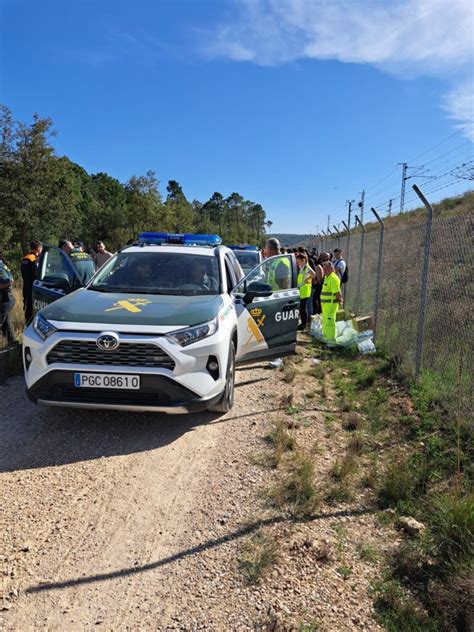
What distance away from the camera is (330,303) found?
8375 millimetres

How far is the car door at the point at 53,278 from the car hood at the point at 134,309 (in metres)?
1.10

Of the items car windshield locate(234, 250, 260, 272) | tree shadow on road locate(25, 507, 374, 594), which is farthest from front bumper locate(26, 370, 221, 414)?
car windshield locate(234, 250, 260, 272)

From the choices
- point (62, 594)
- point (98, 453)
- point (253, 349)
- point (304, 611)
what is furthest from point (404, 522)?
point (253, 349)

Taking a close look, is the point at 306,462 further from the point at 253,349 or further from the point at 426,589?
the point at 253,349

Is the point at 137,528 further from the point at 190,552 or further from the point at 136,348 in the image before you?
the point at 136,348

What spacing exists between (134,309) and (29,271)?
5.08 m

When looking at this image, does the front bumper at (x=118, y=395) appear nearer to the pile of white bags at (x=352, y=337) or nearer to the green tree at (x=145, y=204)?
the pile of white bags at (x=352, y=337)

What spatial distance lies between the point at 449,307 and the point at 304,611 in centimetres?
470

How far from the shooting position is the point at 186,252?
5496 mm

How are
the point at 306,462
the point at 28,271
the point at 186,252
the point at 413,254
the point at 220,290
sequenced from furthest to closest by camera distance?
the point at 413,254 < the point at 28,271 < the point at 186,252 < the point at 220,290 < the point at 306,462

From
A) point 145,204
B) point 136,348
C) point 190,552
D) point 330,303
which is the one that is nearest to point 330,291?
point 330,303

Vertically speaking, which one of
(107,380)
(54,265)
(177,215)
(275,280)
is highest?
(177,215)

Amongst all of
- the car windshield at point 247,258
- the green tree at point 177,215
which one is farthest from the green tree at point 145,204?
the car windshield at point 247,258

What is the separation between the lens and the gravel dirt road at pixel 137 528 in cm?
224
